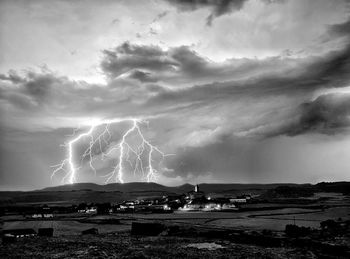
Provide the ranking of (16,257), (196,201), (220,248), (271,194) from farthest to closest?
(271,194), (196,201), (220,248), (16,257)

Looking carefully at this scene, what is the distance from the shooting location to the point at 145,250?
2877 cm

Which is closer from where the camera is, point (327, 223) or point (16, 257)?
point (16, 257)

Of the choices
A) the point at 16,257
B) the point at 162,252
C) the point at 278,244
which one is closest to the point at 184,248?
the point at 162,252

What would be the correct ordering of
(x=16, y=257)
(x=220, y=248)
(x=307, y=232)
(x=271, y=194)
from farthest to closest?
(x=271, y=194) < (x=307, y=232) < (x=220, y=248) < (x=16, y=257)

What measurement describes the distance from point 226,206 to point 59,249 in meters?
62.6

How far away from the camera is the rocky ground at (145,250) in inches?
1027

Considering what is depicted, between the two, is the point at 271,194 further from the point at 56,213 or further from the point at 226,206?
the point at 56,213

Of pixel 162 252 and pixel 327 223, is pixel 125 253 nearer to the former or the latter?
pixel 162 252

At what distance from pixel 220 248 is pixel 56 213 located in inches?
2520

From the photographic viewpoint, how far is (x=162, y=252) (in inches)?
1088

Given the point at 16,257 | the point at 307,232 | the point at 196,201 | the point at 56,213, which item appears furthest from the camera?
the point at 196,201

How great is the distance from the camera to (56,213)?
276ft

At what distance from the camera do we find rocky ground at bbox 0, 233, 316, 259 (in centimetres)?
2609

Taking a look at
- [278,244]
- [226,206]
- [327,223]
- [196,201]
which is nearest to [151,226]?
[278,244]
